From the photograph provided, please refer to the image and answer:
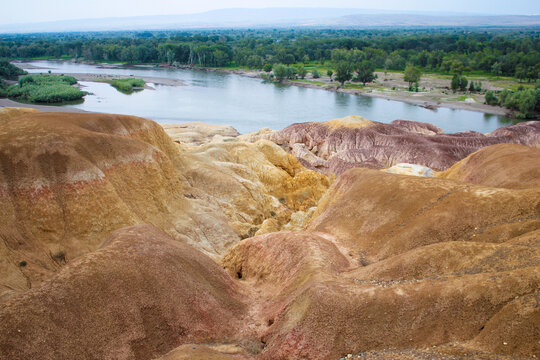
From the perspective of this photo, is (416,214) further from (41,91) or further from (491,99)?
(41,91)

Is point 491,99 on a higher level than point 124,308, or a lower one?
higher

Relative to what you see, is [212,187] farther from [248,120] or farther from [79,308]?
[248,120]

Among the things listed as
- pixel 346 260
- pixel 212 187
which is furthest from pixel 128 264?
pixel 212 187

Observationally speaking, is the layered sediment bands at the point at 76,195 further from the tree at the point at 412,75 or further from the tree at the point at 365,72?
the tree at the point at 365,72

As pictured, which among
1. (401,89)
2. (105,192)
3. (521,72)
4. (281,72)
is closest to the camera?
(105,192)

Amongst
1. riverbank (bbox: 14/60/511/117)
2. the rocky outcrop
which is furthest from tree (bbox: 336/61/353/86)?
the rocky outcrop

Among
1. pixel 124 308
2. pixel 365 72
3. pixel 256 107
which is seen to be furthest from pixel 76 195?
pixel 365 72

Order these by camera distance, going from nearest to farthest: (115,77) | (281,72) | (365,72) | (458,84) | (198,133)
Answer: (198,133), (458,84), (365,72), (115,77), (281,72)
